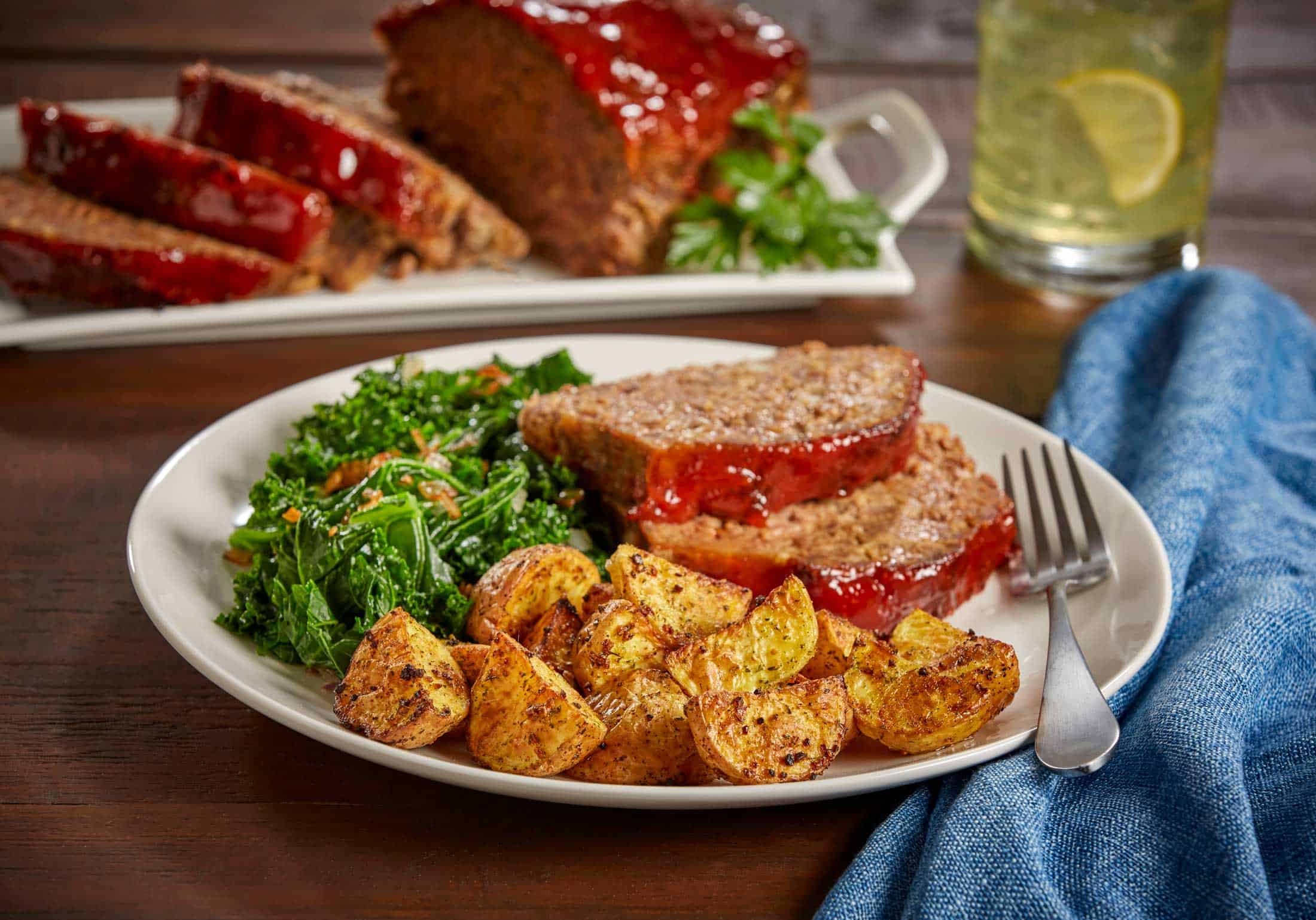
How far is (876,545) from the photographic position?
251 centimetres

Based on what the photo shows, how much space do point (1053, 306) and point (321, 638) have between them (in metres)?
2.78


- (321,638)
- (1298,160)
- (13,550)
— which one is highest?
(321,638)

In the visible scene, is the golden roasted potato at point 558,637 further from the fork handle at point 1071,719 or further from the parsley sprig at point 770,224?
the parsley sprig at point 770,224

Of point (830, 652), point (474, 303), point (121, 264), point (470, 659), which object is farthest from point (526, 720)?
point (121, 264)

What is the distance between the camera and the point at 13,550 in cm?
276

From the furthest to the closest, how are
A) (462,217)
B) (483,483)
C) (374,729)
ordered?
(462,217) → (483,483) → (374,729)

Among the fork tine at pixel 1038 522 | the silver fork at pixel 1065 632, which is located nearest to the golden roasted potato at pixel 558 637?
the silver fork at pixel 1065 632

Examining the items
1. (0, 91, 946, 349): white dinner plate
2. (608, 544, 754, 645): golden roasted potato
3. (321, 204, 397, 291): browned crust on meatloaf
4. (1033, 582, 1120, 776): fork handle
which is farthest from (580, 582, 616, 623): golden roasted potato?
(321, 204, 397, 291): browned crust on meatloaf

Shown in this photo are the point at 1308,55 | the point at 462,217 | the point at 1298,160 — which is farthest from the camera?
the point at 1308,55

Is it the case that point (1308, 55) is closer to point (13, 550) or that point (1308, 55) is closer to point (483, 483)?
point (483, 483)

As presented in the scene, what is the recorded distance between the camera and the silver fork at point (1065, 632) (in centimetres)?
198

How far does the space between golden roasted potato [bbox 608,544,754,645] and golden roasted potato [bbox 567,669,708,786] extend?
18 centimetres

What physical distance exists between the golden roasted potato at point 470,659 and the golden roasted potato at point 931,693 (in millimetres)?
539

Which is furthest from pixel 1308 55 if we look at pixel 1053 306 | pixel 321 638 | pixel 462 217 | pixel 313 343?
pixel 321 638
